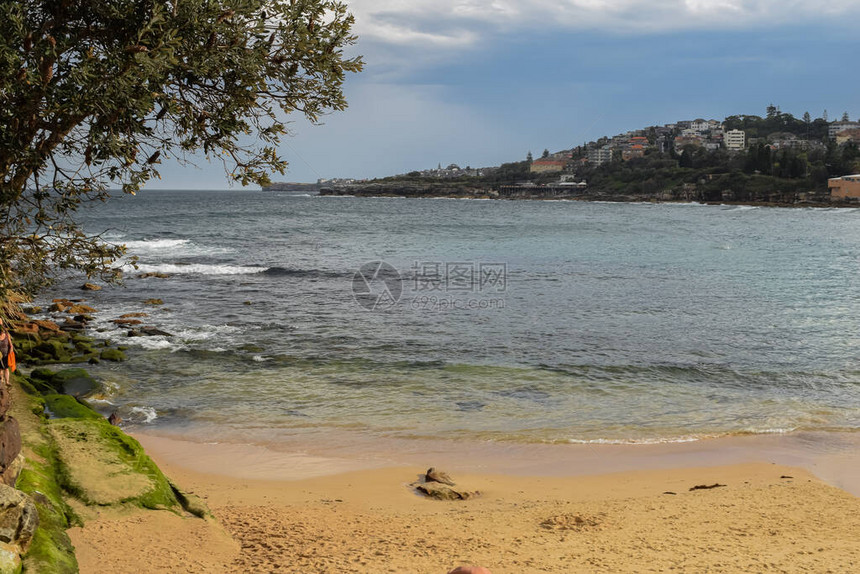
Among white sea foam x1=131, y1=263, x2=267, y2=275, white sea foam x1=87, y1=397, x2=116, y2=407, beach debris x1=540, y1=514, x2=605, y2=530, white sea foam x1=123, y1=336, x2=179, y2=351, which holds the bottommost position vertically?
beach debris x1=540, y1=514, x2=605, y2=530

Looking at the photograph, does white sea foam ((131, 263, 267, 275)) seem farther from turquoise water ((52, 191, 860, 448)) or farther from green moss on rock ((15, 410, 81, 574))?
green moss on rock ((15, 410, 81, 574))

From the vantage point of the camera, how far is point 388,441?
484 inches

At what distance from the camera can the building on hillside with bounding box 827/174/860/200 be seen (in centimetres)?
13000

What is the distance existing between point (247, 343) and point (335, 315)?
5.37 m

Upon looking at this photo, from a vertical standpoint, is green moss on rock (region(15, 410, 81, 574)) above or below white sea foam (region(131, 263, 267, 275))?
below

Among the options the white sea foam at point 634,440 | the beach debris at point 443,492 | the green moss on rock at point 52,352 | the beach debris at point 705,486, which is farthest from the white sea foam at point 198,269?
the beach debris at point 705,486

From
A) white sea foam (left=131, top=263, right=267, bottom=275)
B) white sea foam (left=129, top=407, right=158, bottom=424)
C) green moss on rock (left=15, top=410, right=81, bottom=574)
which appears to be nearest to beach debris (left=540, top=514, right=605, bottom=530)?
green moss on rock (left=15, top=410, right=81, bottom=574)

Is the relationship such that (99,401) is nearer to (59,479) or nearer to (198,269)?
(59,479)

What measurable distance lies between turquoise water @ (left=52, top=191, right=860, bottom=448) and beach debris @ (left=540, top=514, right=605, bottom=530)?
3.61 m

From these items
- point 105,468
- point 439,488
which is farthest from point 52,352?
point 439,488

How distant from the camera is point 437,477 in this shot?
10.2 m

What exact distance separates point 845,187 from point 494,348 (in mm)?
139377

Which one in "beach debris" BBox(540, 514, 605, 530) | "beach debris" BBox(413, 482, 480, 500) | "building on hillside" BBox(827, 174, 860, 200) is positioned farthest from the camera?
"building on hillside" BBox(827, 174, 860, 200)

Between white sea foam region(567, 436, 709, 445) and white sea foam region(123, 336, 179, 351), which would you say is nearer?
white sea foam region(567, 436, 709, 445)
